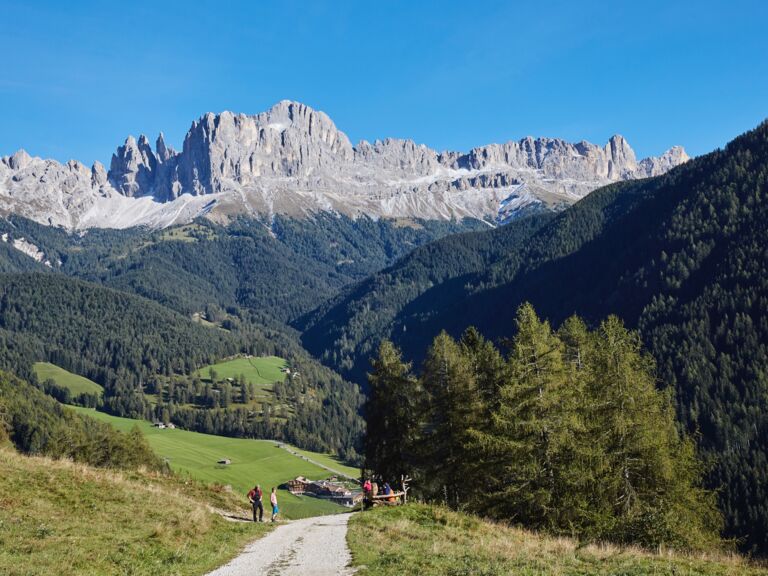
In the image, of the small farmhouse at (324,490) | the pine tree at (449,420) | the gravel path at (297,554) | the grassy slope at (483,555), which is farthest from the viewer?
the small farmhouse at (324,490)

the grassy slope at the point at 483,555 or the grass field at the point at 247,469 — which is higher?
the grassy slope at the point at 483,555

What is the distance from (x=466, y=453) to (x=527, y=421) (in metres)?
7.89

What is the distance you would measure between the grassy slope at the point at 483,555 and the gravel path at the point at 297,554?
2.36ft

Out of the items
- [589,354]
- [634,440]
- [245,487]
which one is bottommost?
[245,487]

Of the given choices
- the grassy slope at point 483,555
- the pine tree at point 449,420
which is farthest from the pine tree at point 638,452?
the grassy slope at point 483,555

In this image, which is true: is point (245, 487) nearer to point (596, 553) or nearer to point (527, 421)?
point (527, 421)

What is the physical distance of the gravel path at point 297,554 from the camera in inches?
913

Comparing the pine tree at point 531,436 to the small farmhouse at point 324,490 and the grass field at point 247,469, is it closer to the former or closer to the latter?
the grass field at point 247,469

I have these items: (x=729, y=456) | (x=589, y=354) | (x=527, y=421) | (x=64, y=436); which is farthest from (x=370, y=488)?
(x=729, y=456)

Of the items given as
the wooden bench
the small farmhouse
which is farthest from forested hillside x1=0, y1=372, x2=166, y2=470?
the small farmhouse

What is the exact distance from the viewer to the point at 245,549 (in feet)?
92.4

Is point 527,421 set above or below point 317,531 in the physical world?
above

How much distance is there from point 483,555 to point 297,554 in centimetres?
738

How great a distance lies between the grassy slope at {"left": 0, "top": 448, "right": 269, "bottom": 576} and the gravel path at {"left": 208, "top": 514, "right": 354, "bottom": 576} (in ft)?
3.10
